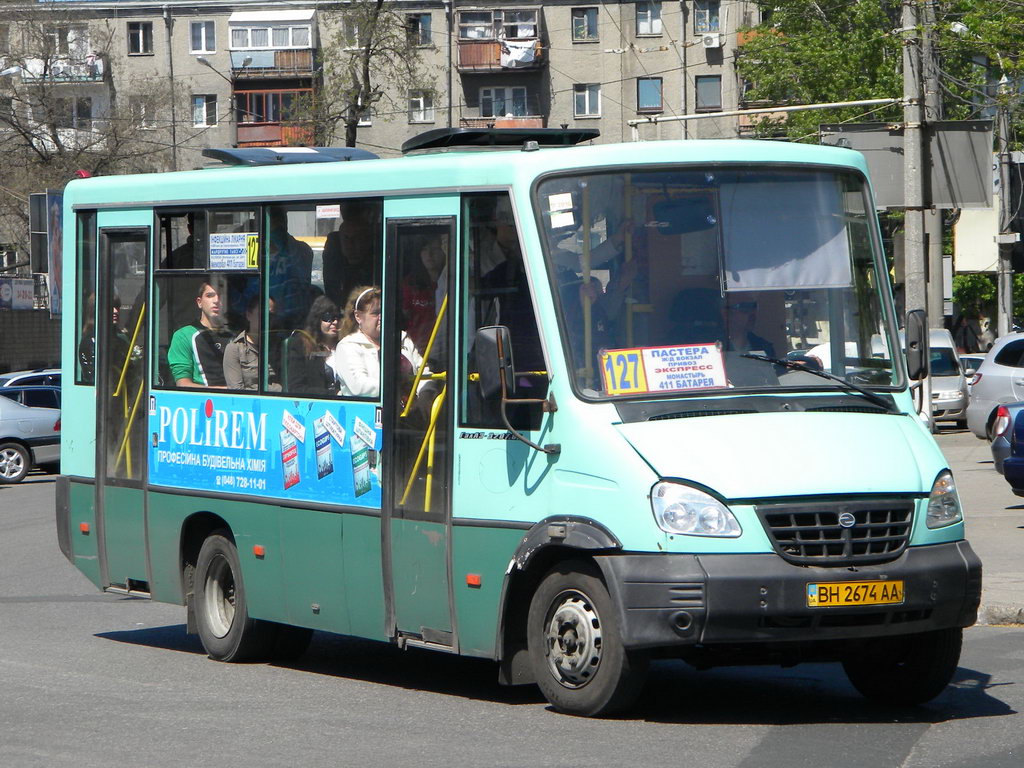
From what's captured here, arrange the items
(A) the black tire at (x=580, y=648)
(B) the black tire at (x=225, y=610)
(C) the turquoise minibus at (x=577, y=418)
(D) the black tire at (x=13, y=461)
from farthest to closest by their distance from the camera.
Result: (D) the black tire at (x=13, y=461) → (B) the black tire at (x=225, y=610) → (A) the black tire at (x=580, y=648) → (C) the turquoise minibus at (x=577, y=418)

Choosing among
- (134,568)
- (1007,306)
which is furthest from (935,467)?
(1007,306)

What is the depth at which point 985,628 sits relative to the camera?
10758mm

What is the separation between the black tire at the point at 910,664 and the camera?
7641mm

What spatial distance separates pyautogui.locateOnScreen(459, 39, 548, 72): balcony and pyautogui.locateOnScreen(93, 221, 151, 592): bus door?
57.8 m

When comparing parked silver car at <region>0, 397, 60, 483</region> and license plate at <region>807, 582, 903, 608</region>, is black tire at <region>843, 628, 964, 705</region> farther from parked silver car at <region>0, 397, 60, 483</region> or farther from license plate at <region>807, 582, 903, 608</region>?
parked silver car at <region>0, 397, 60, 483</region>

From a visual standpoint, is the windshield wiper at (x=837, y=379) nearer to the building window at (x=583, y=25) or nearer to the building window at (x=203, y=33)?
the building window at (x=583, y=25)

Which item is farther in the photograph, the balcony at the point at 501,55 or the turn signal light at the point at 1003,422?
the balcony at the point at 501,55

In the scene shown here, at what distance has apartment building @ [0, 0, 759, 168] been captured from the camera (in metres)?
67.1

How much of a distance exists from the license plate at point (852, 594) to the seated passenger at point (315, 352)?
2964 mm

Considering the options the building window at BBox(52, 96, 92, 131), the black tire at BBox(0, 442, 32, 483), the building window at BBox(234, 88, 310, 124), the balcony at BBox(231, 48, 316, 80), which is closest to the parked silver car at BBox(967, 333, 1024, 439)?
the black tire at BBox(0, 442, 32, 483)

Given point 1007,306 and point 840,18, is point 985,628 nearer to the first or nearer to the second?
point 1007,306

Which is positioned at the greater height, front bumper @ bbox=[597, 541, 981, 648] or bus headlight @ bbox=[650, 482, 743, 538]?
bus headlight @ bbox=[650, 482, 743, 538]

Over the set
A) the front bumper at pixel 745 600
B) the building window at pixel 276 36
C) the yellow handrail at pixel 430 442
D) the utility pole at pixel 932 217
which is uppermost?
the building window at pixel 276 36

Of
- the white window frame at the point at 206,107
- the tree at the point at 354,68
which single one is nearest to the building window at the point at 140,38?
the white window frame at the point at 206,107
